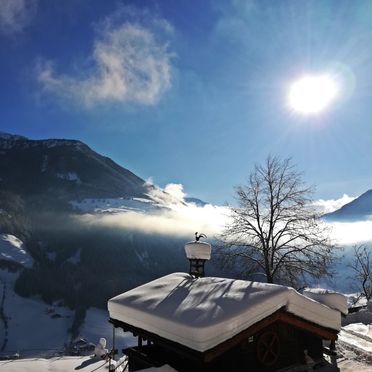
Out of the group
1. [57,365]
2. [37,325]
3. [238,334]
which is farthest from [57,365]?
[37,325]

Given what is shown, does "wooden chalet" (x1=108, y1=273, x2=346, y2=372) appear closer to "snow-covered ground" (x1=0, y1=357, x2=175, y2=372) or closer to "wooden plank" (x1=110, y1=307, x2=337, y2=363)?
"wooden plank" (x1=110, y1=307, x2=337, y2=363)

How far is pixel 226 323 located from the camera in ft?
30.8

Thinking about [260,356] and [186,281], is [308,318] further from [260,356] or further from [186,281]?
[186,281]

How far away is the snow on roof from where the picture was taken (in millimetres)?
9320

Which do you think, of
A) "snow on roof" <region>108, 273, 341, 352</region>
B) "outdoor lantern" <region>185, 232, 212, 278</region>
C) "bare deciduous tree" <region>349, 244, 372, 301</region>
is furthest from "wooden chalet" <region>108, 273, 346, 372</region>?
"bare deciduous tree" <region>349, 244, 372, 301</region>

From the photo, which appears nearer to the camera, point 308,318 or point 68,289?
point 308,318

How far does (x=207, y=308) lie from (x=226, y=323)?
740 mm

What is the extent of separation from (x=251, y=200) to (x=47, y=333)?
14968cm

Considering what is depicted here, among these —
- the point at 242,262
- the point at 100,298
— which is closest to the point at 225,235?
the point at 242,262

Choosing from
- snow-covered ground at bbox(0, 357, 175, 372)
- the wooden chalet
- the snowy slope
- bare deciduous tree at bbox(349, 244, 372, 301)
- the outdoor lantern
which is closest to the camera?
the wooden chalet

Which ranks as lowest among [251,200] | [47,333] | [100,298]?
[47,333]

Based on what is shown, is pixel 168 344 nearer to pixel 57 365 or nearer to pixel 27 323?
pixel 57 365

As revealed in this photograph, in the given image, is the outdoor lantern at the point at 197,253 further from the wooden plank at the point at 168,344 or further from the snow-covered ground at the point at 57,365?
the snow-covered ground at the point at 57,365

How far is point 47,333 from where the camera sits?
494ft
